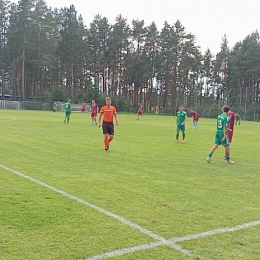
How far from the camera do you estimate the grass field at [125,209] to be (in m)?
4.09

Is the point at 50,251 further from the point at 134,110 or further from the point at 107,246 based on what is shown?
the point at 134,110

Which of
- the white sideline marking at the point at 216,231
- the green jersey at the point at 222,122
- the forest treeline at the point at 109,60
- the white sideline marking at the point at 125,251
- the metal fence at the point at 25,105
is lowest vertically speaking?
the white sideline marking at the point at 125,251

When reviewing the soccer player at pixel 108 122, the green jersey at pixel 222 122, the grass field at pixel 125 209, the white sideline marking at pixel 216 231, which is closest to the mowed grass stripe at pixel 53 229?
the grass field at pixel 125 209

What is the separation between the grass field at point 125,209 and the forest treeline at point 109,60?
5171cm

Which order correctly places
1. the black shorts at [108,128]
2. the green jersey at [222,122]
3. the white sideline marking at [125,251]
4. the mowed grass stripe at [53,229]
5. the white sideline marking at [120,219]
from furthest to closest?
the black shorts at [108,128] → the green jersey at [222,122] → the white sideline marking at [120,219] → the mowed grass stripe at [53,229] → the white sideline marking at [125,251]

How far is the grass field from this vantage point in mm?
4094

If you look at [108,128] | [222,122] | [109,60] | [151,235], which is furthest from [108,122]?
[109,60]

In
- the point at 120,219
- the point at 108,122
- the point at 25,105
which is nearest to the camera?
the point at 120,219

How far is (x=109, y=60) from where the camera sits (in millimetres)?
71500

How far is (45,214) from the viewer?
16.7 ft

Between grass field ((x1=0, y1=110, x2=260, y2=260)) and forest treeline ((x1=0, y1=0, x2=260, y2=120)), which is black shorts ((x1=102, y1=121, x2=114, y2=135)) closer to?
grass field ((x1=0, y1=110, x2=260, y2=260))

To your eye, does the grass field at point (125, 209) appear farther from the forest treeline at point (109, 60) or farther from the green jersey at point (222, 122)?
the forest treeline at point (109, 60)

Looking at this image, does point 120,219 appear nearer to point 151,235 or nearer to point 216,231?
point 151,235

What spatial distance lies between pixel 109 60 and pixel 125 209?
6788 cm
